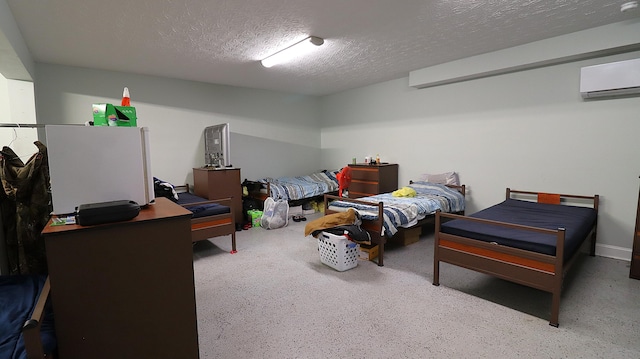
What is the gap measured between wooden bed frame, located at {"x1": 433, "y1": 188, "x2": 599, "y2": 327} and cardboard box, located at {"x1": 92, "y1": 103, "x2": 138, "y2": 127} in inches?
99.0

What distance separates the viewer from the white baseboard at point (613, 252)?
10.6 feet

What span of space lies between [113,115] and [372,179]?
159 inches

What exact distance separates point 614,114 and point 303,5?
11.8 ft

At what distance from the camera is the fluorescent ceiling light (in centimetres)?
316

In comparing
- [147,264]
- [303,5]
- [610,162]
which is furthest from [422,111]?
[147,264]

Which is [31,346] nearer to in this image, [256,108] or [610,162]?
[610,162]

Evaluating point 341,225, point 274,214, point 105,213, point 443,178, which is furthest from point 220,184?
point 443,178

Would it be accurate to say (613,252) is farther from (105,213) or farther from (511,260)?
(105,213)

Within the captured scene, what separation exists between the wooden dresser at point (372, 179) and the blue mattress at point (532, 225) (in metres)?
1.85

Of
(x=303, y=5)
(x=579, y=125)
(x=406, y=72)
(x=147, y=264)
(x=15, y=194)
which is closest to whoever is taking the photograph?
(x=147, y=264)

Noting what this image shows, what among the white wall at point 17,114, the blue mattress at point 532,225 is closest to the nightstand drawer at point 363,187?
the blue mattress at point 532,225

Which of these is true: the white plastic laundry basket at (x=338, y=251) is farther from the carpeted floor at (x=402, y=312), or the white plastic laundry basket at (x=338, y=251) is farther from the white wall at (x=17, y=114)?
the white wall at (x=17, y=114)

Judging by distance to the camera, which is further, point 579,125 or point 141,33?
point 579,125

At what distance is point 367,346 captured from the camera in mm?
1916
